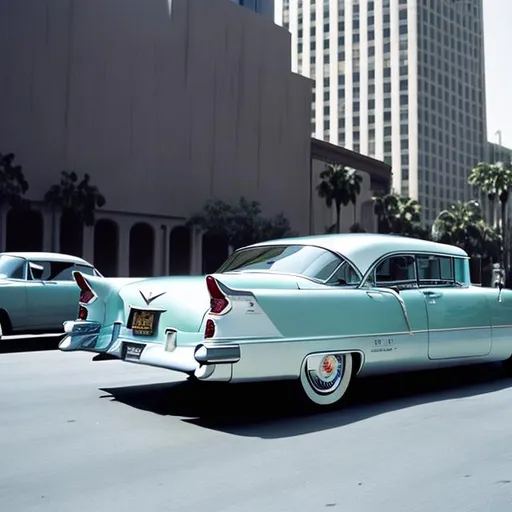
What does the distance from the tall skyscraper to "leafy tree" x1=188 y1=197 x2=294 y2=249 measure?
64.3 metres

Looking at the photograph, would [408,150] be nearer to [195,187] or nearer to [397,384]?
[195,187]

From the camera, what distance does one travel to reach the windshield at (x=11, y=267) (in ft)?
37.4

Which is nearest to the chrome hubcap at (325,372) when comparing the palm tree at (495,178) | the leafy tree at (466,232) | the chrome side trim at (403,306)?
the chrome side trim at (403,306)

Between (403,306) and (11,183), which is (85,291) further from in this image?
(11,183)

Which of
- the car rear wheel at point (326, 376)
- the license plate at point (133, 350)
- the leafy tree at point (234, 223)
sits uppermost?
the leafy tree at point (234, 223)

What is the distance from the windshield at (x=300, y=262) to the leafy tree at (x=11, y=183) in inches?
1513

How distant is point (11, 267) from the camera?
37.7ft

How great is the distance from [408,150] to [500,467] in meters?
113

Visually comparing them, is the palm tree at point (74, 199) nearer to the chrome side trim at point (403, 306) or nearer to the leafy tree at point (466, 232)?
the leafy tree at point (466, 232)

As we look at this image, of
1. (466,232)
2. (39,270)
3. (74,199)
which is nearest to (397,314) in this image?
(39,270)

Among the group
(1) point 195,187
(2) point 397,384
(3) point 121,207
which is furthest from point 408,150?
(2) point 397,384

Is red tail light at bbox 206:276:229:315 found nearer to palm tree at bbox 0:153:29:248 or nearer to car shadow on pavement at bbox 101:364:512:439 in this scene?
car shadow on pavement at bbox 101:364:512:439

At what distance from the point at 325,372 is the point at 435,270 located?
6.85 feet

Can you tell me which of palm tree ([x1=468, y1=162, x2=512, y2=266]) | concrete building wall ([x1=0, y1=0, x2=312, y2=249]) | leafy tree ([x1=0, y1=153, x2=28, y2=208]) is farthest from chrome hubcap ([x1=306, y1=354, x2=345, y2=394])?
palm tree ([x1=468, y1=162, x2=512, y2=266])
